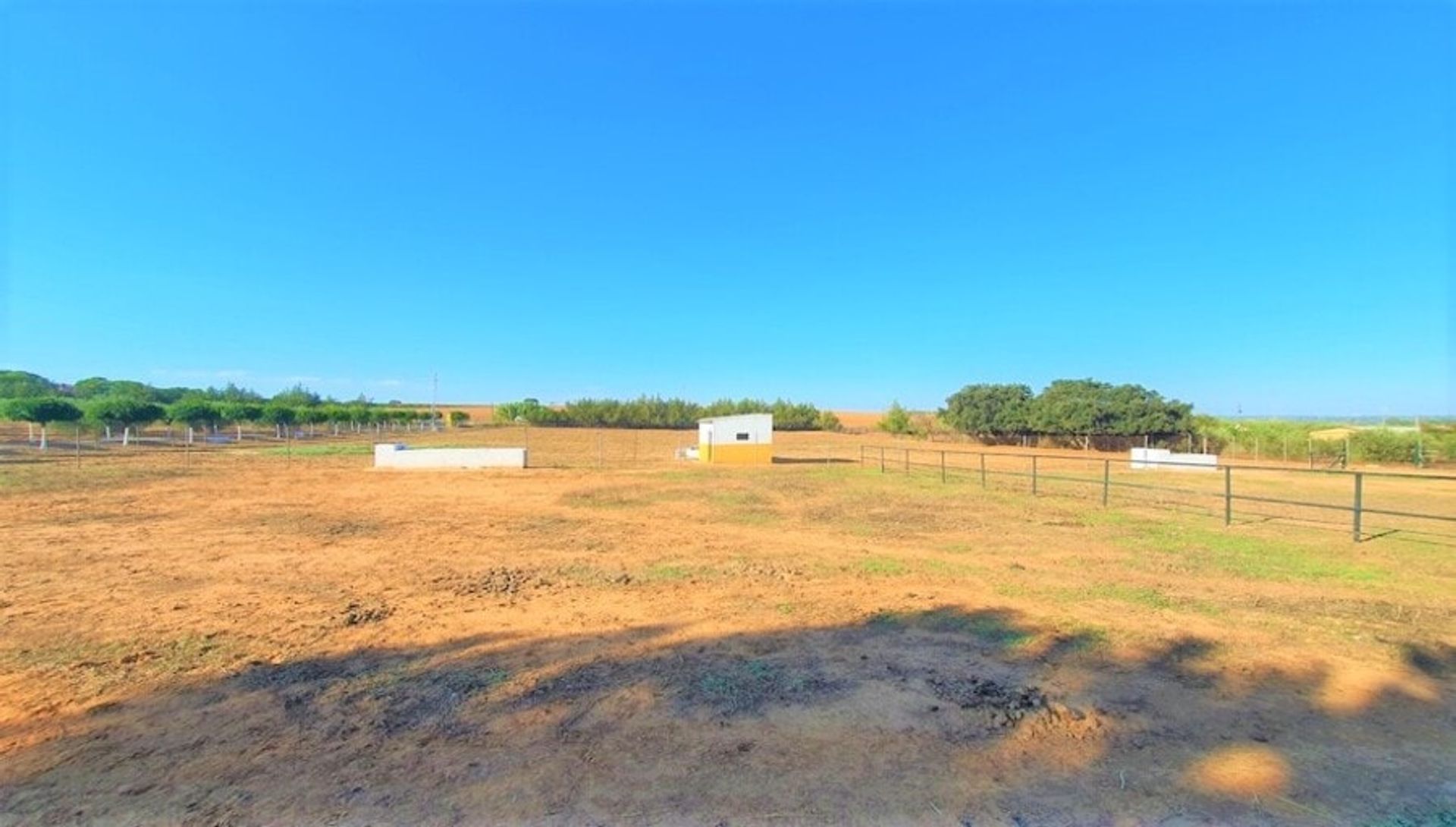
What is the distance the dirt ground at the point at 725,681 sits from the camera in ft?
9.12

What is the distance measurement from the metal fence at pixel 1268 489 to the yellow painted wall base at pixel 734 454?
5430 mm

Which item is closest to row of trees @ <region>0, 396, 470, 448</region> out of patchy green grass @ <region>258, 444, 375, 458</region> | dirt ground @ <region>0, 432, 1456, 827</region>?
patchy green grass @ <region>258, 444, 375, 458</region>

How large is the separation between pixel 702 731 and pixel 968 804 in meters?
1.34

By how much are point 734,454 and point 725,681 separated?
21178 mm

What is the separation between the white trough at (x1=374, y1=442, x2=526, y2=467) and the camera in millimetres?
20891

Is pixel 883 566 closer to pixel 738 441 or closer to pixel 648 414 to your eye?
pixel 738 441

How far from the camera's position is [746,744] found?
10.5 feet

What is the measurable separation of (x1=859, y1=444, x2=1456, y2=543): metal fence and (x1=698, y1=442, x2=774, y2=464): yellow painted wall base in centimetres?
543

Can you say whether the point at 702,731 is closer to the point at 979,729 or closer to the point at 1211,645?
the point at 979,729

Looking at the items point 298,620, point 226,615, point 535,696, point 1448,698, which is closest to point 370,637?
point 298,620

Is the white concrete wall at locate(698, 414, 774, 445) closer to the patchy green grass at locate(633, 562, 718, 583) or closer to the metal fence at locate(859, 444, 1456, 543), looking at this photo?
the metal fence at locate(859, 444, 1456, 543)

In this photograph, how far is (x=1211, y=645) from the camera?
15.6 ft

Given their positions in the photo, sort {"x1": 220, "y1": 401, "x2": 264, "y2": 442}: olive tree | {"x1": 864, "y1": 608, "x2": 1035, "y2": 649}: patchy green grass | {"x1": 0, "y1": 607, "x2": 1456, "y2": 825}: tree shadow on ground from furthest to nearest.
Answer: {"x1": 220, "y1": 401, "x2": 264, "y2": 442}: olive tree
{"x1": 864, "y1": 608, "x2": 1035, "y2": 649}: patchy green grass
{"x1": 0, "y1": 607, "x2": 1456, "y2": 825}: tree shadow on ground

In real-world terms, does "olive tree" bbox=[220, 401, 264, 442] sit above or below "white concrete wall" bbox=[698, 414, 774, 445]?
above
